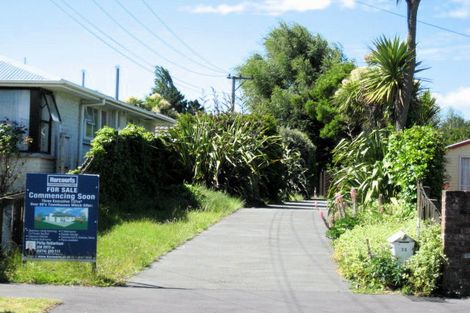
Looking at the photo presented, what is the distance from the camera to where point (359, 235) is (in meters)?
12.1

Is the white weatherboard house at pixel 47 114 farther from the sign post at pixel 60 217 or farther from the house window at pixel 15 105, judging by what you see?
the sign post at pixel 60 217

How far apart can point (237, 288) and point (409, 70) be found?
10489 millimetres

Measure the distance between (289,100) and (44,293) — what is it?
3970 cm

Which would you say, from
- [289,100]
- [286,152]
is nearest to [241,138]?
[286,152]

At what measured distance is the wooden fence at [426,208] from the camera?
12066 millimetres

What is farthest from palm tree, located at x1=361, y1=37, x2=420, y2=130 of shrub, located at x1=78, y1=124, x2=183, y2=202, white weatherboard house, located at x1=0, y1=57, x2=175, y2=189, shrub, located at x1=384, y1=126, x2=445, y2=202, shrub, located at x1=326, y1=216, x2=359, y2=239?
white weatherboard house, located at x1=0, y1=57, x2=175, y2=189

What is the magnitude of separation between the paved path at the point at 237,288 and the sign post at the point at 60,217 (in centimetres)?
88

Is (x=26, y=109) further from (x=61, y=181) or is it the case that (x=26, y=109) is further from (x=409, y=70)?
(x=409, y=70)

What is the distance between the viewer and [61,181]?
1051cm

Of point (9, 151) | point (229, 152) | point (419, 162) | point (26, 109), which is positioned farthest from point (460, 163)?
point (9, 151)

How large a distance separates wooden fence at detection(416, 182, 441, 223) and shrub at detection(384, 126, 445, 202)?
1.75m

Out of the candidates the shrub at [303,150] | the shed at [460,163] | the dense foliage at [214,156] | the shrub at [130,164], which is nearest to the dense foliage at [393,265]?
the shrub at [130,164]

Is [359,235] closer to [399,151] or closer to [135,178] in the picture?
[399,151]

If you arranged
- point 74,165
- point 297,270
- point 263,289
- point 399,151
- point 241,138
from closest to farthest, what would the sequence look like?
1. point 263,289
2. point 297,270
3. point 399,151
4. point 74,165
5. point 241,138
